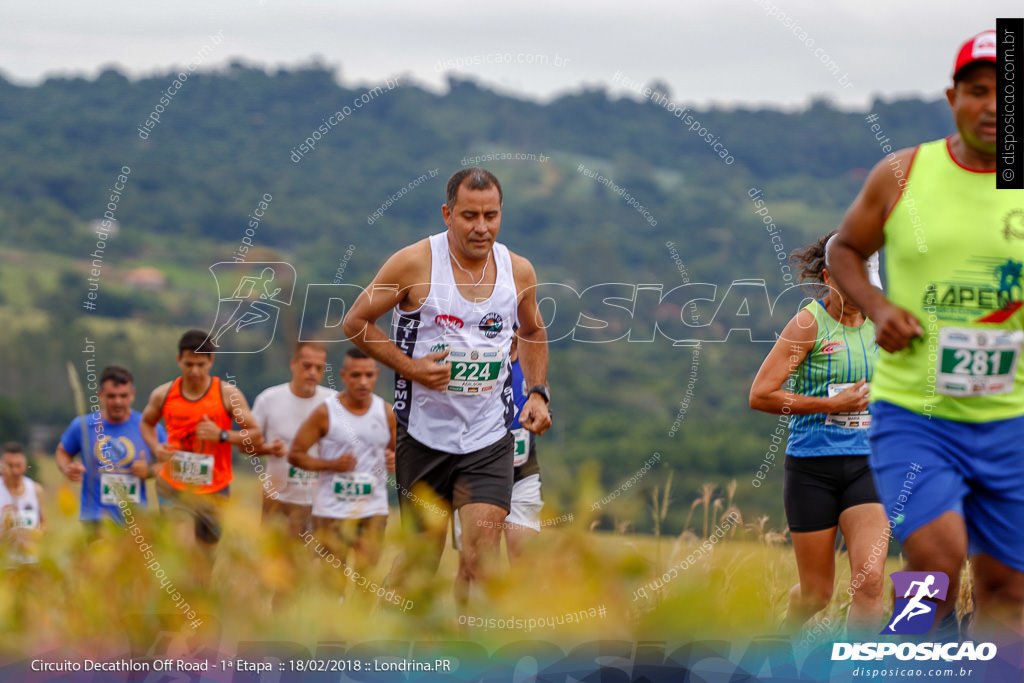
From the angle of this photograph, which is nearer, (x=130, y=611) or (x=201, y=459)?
(x=130, y=611)

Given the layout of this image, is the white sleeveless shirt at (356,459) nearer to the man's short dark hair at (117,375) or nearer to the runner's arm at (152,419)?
the runner's arm at (152,419)

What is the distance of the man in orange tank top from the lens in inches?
287

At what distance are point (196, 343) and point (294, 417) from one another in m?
0.94

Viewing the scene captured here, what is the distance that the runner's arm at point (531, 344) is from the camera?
16.7ft

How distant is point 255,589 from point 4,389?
45589 mm

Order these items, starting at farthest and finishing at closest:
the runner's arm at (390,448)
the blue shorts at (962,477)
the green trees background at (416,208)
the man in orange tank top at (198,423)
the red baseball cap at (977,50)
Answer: the green trees background at (416,208) < the runner's arm at (390,448) < the man in orange tank top at (198,423) < the blue shorts at (962,477) < the red baseball cap at (977,50)

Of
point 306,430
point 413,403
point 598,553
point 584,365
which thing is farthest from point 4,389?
point 598,553

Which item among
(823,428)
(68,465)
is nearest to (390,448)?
(68,465)

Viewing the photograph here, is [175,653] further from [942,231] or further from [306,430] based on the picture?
[306,430]

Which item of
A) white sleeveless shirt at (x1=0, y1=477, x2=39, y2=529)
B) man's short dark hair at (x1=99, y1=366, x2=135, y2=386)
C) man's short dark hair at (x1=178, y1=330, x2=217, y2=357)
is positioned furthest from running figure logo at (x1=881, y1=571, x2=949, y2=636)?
white sleeveless shirt at (x1=0, y1=477, x2=39, y2=529)

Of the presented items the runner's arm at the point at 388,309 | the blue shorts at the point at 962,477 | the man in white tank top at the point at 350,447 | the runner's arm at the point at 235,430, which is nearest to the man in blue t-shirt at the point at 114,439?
the runner's arm at the point at 235,430

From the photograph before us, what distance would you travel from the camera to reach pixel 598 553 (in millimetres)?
1977

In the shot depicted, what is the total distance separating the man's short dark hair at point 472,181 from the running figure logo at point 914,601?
2406 millimetres

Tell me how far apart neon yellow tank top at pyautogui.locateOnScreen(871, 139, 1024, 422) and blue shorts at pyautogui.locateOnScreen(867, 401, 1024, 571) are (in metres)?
0.05
